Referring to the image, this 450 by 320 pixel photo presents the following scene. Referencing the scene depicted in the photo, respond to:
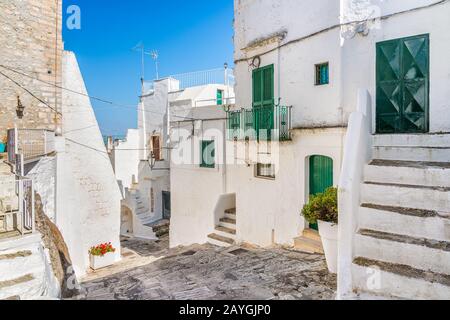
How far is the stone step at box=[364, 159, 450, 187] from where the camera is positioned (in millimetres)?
4410

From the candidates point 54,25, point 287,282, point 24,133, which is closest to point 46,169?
point 24,133

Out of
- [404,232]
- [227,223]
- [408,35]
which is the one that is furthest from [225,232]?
[408,35]

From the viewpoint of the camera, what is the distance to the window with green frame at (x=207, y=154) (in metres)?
11.8

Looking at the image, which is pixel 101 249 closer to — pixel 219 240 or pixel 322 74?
pixel 219 240

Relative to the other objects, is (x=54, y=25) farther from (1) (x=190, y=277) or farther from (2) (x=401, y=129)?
(2) (x=401, y=129)

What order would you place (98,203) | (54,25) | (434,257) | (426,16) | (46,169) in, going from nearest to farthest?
(434,257) → (426,16) → (46,169) → (54,25) → (98,203)

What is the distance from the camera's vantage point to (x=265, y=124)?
334 inches

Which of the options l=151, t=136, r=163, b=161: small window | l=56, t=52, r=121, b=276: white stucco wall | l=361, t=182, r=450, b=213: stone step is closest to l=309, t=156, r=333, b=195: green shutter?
l=361, t=182, r=450, b=213: stone step

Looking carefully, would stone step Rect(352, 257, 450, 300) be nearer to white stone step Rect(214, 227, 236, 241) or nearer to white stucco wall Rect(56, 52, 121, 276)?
white stone step Rect(214, 227, 236, 241)

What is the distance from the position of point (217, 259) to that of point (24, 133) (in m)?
6.82

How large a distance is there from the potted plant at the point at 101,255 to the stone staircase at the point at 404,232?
871 centimetres

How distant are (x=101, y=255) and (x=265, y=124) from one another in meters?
6.89

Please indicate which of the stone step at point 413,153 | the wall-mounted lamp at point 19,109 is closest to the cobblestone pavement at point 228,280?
the stone step at point 413,153

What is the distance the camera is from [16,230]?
17.3 ft
